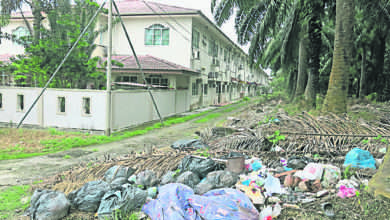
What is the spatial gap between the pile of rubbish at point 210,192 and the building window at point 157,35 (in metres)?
16.2

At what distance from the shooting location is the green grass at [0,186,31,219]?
14.5ft

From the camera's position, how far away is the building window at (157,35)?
20.3 m

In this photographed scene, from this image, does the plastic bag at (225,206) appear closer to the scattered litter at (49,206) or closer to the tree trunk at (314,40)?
the scattered litter at (49,206)

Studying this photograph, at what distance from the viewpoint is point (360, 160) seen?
518 cm

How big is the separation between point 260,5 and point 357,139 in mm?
8520

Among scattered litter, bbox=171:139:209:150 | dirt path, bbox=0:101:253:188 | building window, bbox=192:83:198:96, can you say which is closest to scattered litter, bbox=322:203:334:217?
scattered litter, bbox=171:139:209:150

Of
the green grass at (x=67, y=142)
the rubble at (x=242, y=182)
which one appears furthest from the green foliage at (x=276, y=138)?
the green grass at (x=67, y=142)

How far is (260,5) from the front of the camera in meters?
13.3

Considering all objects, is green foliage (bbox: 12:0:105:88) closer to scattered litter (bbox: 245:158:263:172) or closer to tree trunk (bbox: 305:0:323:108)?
scattered litter (bbox: 245:158:263:172)

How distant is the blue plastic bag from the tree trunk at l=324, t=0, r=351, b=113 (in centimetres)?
444

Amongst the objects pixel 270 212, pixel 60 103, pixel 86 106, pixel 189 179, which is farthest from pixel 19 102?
pixel 270 212

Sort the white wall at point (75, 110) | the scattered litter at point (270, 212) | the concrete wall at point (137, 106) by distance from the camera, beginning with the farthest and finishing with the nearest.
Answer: the concrete wall at point (137, 106) < the white wall at point (75, 110) < the scattered litter at point (270, 212)

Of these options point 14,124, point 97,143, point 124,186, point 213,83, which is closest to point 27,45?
point 14,124

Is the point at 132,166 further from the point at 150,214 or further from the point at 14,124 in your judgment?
the point at 14,124
